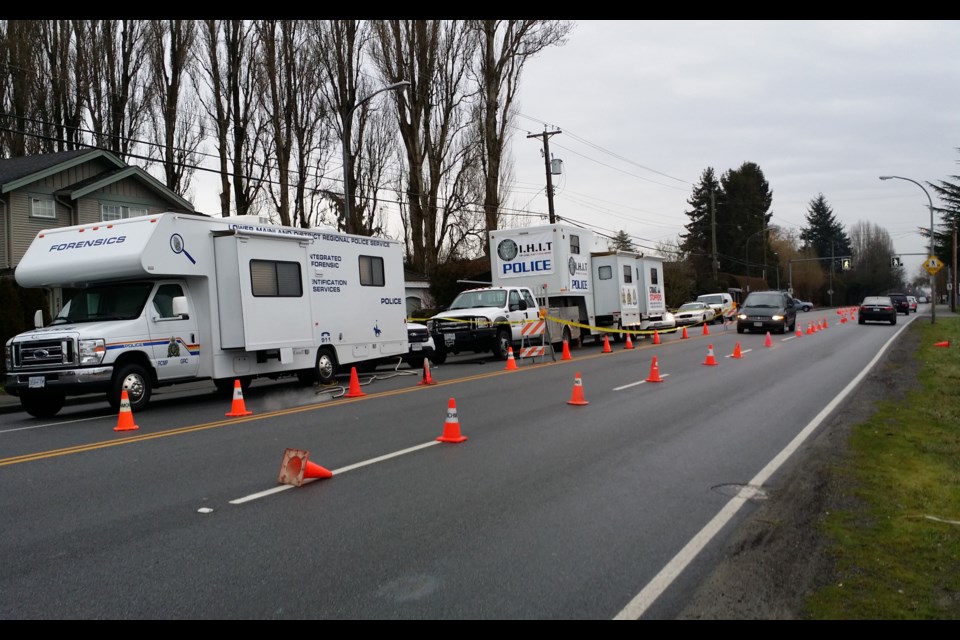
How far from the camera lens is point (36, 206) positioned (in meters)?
28.1

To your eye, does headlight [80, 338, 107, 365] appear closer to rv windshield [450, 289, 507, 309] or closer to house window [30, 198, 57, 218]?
rv windshield [450, 289, 507, 309]

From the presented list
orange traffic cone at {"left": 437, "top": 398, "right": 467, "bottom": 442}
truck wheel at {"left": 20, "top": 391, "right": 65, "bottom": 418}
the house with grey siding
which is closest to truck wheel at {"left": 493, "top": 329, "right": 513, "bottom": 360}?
truck wheel at {"left": 20, "top": 391, "right": 65, "bottom": 418}

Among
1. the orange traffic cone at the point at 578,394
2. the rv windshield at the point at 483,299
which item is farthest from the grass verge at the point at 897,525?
the rv windshield at the point at 483,299

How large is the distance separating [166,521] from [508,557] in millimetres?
2902

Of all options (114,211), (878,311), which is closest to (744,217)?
(878,311)

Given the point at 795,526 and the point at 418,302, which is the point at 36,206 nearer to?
the point at 418,302

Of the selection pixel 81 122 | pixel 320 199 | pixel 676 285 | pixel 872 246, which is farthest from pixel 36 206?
pixel 872 246

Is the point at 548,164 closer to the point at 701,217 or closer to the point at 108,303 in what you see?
the point at 108,303

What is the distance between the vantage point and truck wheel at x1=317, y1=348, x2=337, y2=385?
625 inches

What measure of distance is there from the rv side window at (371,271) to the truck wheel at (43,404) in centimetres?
669

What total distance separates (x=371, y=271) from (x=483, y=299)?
540cm

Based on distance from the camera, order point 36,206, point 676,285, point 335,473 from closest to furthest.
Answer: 1. point 335,473
2. point 36,206
3. point 676,285

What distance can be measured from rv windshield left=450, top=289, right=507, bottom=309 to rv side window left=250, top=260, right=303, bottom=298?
7.75m

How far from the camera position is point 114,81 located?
37.2 meters
